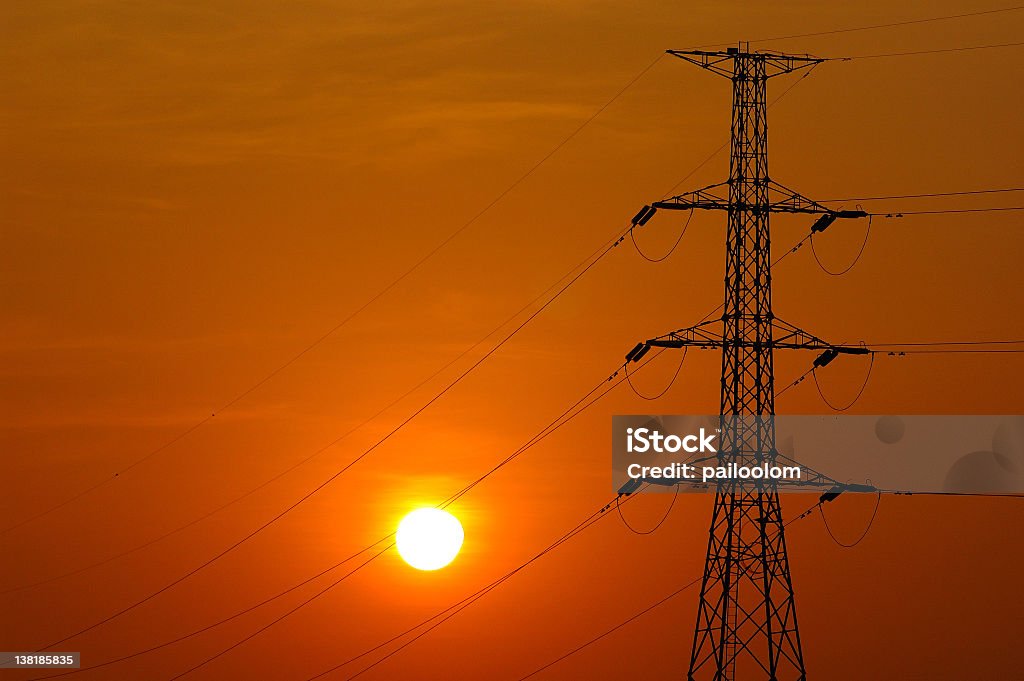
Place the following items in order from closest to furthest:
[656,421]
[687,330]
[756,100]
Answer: [687,330] → [756,100] → [656,421]

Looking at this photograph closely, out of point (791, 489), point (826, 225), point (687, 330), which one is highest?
point (826, 225)

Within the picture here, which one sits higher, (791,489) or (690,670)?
(791,489)

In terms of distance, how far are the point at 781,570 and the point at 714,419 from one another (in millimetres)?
5940

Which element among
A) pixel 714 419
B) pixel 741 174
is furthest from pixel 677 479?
pixel 741 174

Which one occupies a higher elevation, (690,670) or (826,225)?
(826,225)

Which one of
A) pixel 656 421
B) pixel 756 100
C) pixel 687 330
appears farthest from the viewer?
pixel 656 421

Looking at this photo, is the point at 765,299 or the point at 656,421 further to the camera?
the point at 656,421

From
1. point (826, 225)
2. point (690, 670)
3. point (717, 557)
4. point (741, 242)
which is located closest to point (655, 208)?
point (741, 242)

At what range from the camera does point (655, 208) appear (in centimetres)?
6212

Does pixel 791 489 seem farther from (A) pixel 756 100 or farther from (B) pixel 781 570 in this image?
(A) pixel 756 100

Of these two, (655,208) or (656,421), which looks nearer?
(655,208)

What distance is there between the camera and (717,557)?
197ft

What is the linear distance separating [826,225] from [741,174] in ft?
15.3

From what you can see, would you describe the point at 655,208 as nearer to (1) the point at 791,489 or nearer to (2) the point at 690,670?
(1) the point at 791,489
